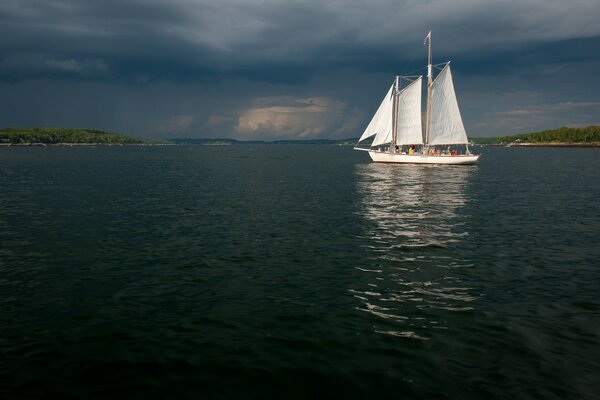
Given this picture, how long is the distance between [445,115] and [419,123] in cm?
615

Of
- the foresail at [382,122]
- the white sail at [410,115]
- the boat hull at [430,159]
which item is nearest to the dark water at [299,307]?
the boat hull at [430,159]

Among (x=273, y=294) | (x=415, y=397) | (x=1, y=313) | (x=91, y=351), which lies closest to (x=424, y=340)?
(x=415, y=397)

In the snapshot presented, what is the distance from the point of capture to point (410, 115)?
10162cm

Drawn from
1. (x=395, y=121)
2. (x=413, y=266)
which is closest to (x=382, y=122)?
(x=395, y=121)

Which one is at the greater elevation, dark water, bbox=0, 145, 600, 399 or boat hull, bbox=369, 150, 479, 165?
boat hull, bbox=369, 150, 479, 165

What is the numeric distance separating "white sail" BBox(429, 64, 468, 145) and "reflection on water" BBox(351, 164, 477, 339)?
63856 mm

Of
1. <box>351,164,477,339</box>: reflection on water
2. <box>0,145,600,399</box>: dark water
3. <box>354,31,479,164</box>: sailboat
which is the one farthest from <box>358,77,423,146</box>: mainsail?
<box>0,145,600,399</box>: dark water

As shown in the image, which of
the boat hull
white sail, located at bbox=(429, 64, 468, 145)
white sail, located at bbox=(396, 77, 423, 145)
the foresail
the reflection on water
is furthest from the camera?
the foresail

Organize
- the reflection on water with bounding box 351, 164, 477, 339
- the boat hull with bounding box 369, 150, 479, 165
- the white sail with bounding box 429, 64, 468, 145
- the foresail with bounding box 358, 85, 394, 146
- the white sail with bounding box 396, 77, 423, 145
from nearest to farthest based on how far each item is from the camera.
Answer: the reflection on water with bounding box 351, 164, 477, 339
the white sail with bounding box 429, 64, 468, 145
the white sail with bounding box 396, 77, 423, 145
the boat hull with bounding box 369, 150, 479, 165
the foresail with bounding box 358, 85, 394, 146

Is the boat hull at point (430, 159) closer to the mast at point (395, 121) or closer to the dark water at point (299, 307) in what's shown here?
the mast at point (395, 121)

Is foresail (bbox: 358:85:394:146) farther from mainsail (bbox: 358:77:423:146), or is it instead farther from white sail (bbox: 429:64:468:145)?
white sail (bbox: 429:64:468:145)

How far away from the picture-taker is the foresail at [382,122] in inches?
4048

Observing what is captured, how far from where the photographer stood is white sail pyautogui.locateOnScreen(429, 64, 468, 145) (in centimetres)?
9825

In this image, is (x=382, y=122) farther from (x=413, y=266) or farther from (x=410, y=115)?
(x=413, y=266)
